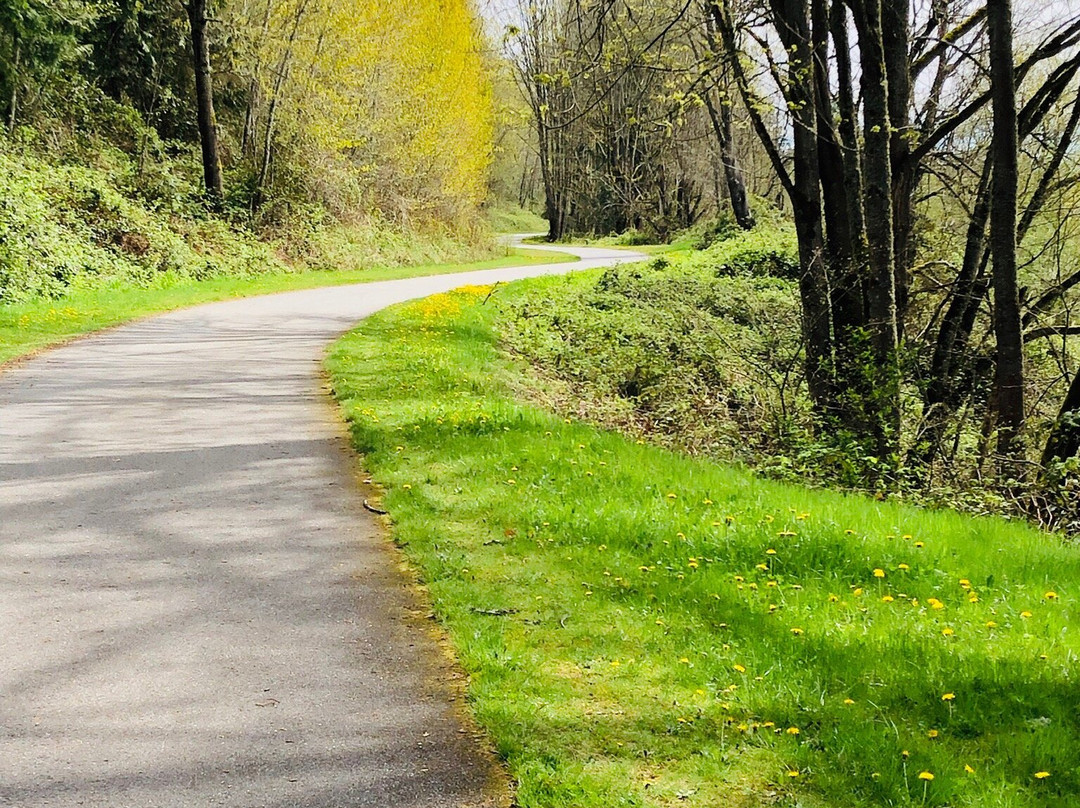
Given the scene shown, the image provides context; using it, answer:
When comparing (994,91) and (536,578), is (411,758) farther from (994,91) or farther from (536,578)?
(994,91)

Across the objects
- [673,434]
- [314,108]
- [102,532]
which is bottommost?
[673,434]

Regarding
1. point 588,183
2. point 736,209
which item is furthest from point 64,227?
point 588,183

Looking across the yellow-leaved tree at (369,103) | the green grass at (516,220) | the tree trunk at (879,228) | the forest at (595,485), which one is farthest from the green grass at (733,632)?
the green grass at (516,220)

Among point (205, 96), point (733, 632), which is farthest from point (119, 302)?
point (733, 632)

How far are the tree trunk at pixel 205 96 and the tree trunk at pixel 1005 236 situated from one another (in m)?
22.9

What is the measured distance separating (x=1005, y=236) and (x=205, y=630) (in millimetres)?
8628

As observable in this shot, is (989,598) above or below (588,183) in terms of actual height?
below

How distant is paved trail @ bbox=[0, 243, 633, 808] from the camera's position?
3.55 m

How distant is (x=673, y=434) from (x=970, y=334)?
16.4ft

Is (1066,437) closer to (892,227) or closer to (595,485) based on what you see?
(892,227)

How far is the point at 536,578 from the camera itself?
5.51 metres

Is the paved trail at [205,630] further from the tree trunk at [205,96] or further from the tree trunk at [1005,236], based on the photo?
the tree trunk at [205,96]

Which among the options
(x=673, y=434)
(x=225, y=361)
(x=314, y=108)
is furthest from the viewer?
(x=314, y=108)

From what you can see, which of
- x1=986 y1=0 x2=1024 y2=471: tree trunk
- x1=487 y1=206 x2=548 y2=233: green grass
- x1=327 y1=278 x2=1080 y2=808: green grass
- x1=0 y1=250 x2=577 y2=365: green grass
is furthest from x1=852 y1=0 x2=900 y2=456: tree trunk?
x1=487 y1=206 x2=548 y2=233: green grass
